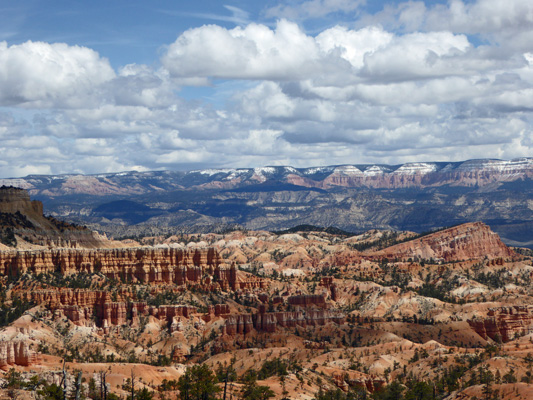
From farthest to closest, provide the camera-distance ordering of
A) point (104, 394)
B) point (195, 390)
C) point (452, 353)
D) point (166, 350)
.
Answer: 1. point (166, 350)
2. point (452, 353)
3. point (195, 390)
4. point (104, 394)

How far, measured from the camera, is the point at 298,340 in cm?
19838

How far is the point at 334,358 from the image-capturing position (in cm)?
16900

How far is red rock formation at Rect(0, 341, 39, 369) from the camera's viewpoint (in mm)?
128000

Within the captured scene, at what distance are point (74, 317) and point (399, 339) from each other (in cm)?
6531

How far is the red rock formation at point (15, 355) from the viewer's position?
128000mm

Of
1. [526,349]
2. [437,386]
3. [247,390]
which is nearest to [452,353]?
[526,349]

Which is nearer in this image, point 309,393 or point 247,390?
point 247,390

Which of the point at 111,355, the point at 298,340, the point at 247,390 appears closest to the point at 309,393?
the point at 247,390

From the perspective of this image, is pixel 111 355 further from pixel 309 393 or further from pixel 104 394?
pixel 104 394

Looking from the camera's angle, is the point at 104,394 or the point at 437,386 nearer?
the point at 104,394

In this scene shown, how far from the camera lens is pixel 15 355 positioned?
431 ft

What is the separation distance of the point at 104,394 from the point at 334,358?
6426cm

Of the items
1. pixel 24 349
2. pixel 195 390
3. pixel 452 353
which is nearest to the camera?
pixel 195 390

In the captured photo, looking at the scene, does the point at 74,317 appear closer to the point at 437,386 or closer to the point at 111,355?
the point at 111,355
